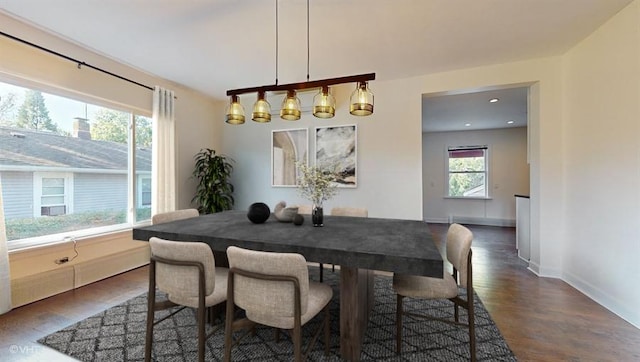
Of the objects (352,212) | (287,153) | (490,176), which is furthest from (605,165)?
(490,176)

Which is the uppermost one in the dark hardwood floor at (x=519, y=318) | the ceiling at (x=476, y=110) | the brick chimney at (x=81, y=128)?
the ceiling at (x=476, y=110)

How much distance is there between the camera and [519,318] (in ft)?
7.49

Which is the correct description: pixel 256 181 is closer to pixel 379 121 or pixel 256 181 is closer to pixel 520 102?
pixel 379 121

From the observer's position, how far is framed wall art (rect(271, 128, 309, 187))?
447 cm

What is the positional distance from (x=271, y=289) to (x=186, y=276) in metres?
0.57

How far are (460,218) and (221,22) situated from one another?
7292mm

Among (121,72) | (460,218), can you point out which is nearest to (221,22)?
(121,72)

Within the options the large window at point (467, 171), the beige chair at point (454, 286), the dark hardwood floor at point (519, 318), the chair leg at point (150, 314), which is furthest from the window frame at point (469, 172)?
the chair leg at point (150, 314)

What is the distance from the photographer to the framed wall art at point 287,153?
176 inches

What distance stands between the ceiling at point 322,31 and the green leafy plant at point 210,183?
59.1 inches

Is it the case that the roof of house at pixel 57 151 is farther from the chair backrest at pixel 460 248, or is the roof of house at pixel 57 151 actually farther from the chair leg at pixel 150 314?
the chair backrest at pixel 460 248

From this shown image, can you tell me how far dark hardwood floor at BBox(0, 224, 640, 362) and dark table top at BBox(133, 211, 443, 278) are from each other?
3.58ft

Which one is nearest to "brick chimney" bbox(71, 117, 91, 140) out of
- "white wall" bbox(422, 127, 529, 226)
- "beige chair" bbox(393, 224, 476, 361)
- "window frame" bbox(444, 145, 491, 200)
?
"beige chair" bbox(393, 224, 476, 361)

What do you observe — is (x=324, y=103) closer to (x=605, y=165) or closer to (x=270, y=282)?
(x=270, y=282)
